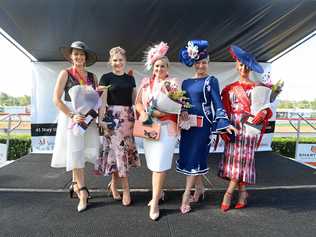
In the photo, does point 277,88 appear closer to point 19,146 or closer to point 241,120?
point 241,120

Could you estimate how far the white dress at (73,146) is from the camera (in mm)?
2244

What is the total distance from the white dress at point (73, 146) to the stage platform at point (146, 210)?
46 cm

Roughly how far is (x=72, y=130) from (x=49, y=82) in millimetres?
3054

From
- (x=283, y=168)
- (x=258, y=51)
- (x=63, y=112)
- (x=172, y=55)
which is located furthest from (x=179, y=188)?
(x=258, y=51)

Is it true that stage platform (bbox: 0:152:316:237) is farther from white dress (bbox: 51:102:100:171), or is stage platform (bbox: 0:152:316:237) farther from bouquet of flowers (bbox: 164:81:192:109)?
bouquet of flowers (bbox: 164:81:192:109)

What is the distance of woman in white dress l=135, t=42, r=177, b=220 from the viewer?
6.86 feet

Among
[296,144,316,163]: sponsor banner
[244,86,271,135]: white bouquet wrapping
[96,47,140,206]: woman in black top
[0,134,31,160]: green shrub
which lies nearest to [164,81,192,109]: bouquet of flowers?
[96,47,140,206]: woman in black top

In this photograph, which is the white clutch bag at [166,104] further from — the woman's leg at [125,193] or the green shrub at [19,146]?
the green shrub at [19,146]

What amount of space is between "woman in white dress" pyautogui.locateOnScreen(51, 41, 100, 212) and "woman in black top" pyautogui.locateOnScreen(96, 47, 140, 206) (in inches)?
4.9

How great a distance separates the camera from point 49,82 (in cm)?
483

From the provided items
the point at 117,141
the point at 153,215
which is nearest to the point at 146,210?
the point at 153,215

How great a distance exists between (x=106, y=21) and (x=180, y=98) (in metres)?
1.77

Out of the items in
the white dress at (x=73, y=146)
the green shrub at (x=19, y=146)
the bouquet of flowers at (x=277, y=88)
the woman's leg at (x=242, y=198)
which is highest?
the bouquet of flowers at (x=277, y=88)

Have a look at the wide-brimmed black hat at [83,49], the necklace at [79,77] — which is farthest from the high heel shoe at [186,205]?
the wide-brimmed black hat at [83,49]
